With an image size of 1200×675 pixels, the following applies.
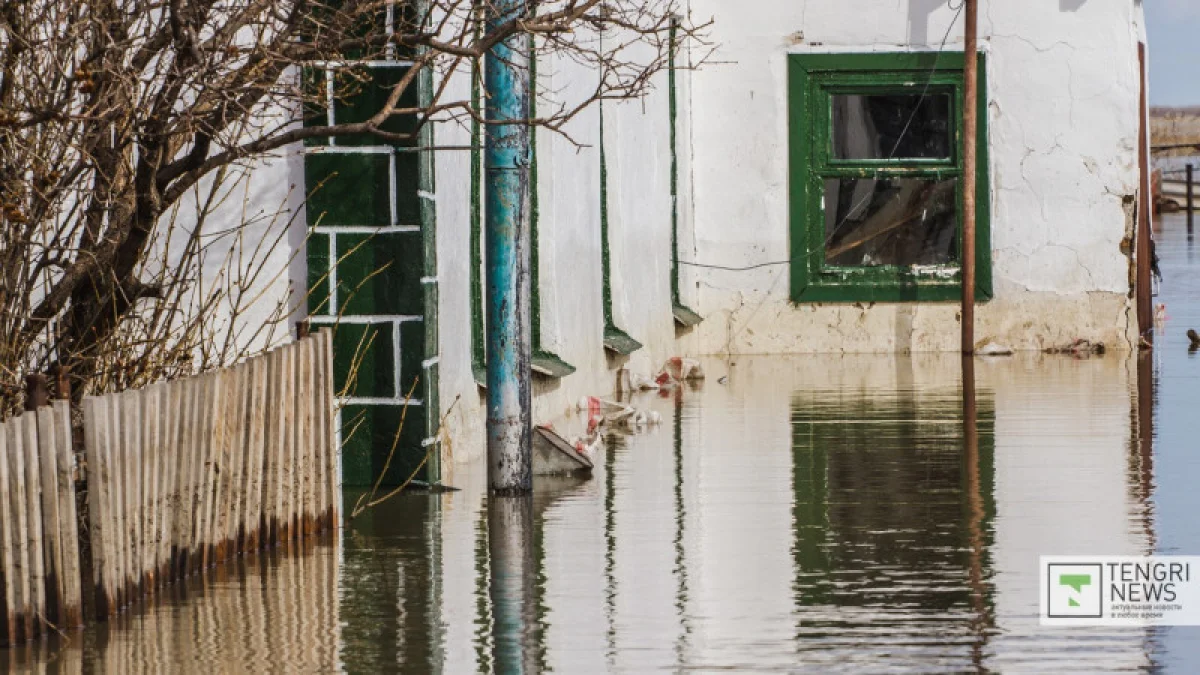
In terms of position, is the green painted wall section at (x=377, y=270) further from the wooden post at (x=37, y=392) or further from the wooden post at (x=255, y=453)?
the wooden post at (x=37, y=392)

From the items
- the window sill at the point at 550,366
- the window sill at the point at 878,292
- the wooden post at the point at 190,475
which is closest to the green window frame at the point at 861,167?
the window sill at the point at 878,292

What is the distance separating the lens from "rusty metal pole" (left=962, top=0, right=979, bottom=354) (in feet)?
56.1

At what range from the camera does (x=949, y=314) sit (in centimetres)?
1789

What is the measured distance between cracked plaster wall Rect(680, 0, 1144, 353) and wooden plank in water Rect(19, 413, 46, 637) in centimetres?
1143

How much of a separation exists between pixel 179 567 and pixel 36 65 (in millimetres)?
1824

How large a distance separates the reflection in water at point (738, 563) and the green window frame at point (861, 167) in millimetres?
4800

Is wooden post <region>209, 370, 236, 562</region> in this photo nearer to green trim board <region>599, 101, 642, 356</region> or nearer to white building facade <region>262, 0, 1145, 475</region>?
green trim board <region>599, 101, 642, 356</region>

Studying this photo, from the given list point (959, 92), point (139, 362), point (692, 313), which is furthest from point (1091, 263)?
point (139, 362)

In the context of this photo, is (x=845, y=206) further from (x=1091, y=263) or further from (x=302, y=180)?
(x=302, y=180)

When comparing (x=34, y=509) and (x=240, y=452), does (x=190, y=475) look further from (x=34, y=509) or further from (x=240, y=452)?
(x=34, y=509)

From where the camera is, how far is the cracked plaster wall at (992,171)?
691 inches

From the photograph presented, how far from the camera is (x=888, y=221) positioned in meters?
18.0

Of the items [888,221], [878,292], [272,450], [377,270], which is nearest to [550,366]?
[377,270]

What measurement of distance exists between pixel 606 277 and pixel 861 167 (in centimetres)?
415
